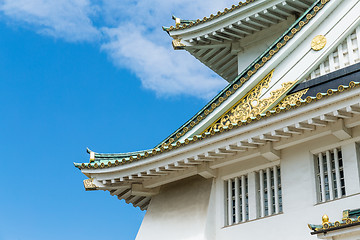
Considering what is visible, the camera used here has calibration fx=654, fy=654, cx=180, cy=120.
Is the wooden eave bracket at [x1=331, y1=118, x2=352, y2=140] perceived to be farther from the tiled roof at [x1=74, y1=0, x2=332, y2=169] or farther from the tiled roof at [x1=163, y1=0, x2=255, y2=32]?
the tiled roof at [x1=163, y1=0, x2=255, y2=32]

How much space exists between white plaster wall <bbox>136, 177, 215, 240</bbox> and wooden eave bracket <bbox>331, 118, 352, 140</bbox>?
10.3ft

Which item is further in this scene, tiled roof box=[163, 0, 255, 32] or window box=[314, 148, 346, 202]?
tiled roof box=[163, 0, 255, 32]

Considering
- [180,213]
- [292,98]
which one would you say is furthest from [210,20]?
[180,213]

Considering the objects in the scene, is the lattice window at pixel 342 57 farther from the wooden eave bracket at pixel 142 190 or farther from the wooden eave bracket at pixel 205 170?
the wooden eave bracket at pixel 142 190

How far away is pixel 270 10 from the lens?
16.6 metres

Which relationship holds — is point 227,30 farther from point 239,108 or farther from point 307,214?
point 307,214

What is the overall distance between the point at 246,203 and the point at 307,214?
1646mm

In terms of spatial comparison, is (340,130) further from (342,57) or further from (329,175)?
(342,57)

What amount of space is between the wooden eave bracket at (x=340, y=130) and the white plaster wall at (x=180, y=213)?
3.14 m

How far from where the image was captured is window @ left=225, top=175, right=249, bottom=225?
43.4 feet

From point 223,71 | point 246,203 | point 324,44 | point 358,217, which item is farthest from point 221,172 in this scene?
point 223,71

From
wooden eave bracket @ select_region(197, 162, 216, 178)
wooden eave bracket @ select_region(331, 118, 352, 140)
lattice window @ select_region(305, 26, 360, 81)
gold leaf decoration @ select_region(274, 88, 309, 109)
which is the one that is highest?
lattice window @ select_region(305, 26, 360, 81)

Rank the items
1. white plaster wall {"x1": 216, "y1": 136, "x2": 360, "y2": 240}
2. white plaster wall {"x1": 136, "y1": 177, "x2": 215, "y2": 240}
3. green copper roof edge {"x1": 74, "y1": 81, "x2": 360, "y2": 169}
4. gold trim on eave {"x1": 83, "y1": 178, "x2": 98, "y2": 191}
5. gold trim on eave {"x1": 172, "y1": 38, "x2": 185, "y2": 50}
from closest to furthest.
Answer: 1. green copper roof edge {"x1": 74, "y1": 81, "x2": 360, "y2": 169}
2. white plaster wall {"x1": 216, "y1": 136, "x2": 360, "y2": 240}
3. white plaster wall {"x1": 136, "y1": 177, "x2": 215, "y2": 240}
4. gold trim on eave {"x1": 83, "y1": 178, "x2": 98, "y2": 191}
5. gold trim on eave {"x1": 172, "y1": 38, "x2": 185, "y2": 50}

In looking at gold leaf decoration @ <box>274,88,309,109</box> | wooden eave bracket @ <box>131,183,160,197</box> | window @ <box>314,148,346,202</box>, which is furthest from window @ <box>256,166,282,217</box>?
wooden eave bracket @ <box>131,183,160,197</box>
